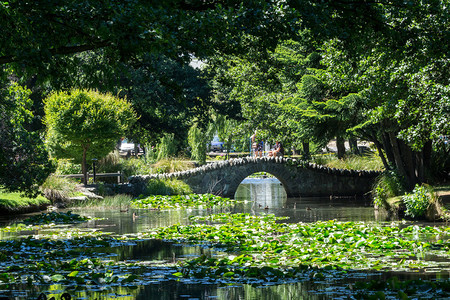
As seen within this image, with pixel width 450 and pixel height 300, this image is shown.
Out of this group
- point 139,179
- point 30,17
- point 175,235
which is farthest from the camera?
point 139,179

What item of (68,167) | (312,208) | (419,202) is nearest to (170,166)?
(68,167)

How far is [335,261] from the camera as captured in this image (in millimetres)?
9898

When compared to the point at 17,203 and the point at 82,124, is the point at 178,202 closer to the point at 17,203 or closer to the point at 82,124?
the point at 82,124

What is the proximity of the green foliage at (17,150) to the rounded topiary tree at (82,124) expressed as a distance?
616 cm

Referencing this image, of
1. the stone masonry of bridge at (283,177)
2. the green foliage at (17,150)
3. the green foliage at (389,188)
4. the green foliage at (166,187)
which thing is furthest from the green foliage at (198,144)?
the green foliage at (17,150)

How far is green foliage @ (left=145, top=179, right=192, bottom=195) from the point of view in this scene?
27.0m

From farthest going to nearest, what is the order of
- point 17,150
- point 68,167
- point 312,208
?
point 68,167
point 312,208
point 17,150

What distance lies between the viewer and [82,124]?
2581 centimetres

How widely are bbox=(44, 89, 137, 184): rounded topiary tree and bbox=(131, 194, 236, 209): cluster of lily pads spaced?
3.52 m

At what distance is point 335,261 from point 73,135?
1805cm

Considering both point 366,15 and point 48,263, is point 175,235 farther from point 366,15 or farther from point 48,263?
point 366,15

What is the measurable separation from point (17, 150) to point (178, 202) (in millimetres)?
7605

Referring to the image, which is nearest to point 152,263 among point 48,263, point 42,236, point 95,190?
point 48,263

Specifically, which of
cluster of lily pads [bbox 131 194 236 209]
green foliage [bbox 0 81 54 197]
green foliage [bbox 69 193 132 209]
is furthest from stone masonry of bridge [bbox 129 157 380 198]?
green foliage [bbox 0 81 54 197]
